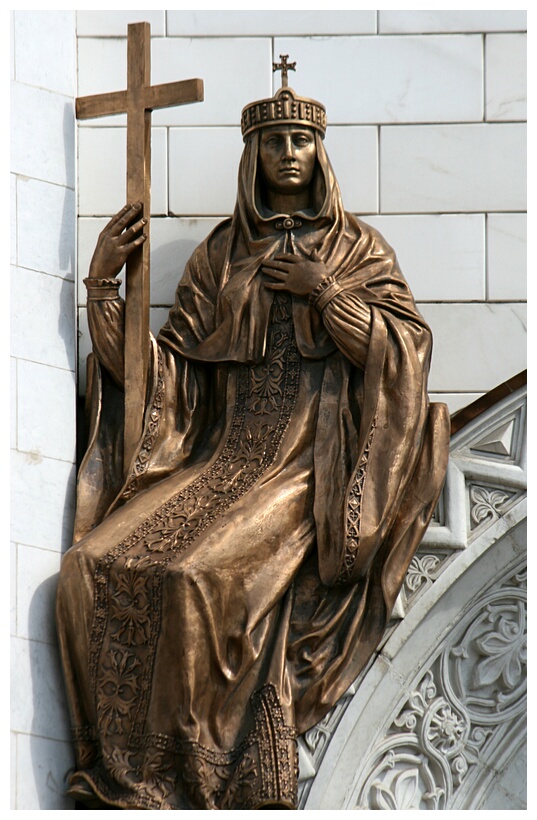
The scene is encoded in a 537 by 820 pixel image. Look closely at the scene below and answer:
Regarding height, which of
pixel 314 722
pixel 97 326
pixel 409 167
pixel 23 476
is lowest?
pixel 314 722

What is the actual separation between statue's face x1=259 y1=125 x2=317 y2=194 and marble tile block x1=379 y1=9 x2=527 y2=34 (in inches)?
32.4

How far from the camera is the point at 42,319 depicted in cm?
723

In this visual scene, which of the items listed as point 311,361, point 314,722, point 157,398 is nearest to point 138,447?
point 157,398

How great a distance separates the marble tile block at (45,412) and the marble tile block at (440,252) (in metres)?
1.29

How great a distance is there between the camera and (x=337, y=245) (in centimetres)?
729

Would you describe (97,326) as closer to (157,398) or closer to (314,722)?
(157,398)

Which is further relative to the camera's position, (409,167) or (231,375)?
(409,167)

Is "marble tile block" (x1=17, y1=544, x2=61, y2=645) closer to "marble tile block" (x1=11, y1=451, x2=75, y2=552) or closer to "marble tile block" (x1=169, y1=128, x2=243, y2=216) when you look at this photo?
"marble tile block" (x1=11, y1=451, x2=75, y2=552)

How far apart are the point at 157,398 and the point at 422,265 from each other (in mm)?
1126

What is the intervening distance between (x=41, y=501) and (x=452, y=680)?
1.47 m

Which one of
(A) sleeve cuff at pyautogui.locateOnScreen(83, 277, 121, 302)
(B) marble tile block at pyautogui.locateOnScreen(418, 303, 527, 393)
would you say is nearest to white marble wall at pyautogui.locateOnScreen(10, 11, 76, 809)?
(A) sleeve cuff at pyautogui.locateOnScreen(83, 277, 121, 302)

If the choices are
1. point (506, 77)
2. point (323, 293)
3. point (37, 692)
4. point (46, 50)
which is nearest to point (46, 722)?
point (37, 692)

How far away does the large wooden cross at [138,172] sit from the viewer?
720 centimetres

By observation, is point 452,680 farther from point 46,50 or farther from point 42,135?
point 46,50
